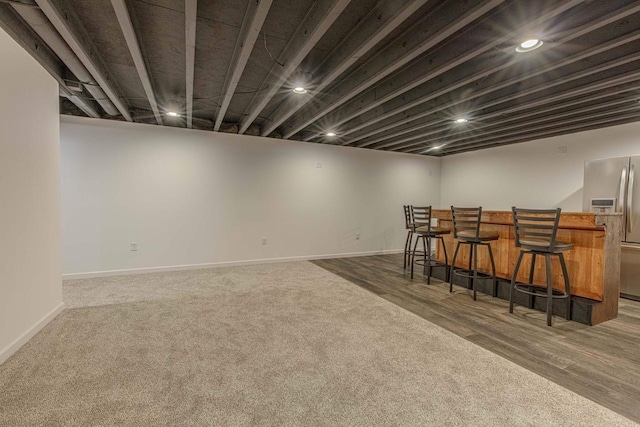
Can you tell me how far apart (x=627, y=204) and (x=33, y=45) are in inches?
261

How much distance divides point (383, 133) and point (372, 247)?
257cm

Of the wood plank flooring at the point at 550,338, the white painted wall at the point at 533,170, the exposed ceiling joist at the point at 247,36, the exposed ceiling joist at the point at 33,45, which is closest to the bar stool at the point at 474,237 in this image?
the wood plank flooring at the point at 550,338

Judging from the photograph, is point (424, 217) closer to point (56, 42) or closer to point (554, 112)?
point (554, 112)

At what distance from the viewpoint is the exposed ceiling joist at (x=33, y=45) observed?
2.19 metres

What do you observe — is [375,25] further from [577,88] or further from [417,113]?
[577,88]

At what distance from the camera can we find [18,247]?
228 cm

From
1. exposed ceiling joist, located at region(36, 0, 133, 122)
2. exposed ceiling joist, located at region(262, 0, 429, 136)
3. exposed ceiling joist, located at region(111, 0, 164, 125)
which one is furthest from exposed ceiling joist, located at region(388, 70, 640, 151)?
exposed ceiling joist, located at region(36, 0, 133, 122)

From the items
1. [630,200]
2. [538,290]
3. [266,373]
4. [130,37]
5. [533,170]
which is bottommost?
[266,373]

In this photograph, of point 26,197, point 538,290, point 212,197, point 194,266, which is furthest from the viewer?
point 212,197

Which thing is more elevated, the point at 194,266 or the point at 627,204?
the point at 627,204

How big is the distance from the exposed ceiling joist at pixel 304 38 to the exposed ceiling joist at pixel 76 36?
5.16 ft

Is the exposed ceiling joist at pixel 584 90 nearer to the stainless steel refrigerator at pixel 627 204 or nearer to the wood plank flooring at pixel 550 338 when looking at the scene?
the stainless steel refrigerator at pixel 627 204

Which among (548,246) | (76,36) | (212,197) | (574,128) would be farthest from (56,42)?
(574,128)

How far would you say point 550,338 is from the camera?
2498 mm
